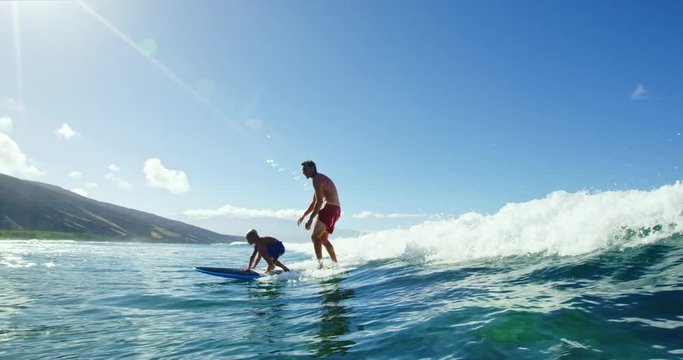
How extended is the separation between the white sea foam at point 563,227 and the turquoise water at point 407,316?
39.0 inches

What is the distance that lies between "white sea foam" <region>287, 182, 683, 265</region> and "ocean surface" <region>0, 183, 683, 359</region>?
0.15 feet

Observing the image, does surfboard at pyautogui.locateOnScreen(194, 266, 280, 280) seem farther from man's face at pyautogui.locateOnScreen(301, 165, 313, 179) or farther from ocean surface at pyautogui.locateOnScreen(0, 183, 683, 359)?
man's face at pyautogui.locateOnScreen(301, 165, 313, 179)

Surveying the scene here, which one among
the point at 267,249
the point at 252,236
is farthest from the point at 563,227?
the point at 252,236

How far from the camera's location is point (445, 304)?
772 cm

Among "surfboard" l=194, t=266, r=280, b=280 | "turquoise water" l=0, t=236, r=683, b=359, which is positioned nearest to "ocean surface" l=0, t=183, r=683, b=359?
"turquoise water" l=0, t=236, r=683, b=359

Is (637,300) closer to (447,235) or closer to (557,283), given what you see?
(557,283)

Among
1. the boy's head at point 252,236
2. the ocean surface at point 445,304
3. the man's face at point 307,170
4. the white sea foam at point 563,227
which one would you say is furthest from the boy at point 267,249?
the white sea foam at point 563,227

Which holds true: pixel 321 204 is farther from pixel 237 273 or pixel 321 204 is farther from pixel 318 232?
pixel 237 273

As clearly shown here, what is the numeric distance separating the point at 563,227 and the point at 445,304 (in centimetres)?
692

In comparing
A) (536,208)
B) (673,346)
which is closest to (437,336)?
(673,346)

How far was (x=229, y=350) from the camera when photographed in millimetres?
6352

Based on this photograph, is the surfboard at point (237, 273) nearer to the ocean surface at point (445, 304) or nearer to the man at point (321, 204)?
the ocean surface at point (445, 304)

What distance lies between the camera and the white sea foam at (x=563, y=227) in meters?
10.8

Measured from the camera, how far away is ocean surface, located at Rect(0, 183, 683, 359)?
17.9 feet
